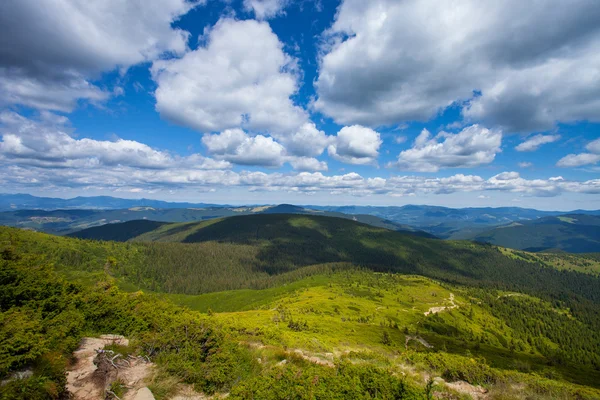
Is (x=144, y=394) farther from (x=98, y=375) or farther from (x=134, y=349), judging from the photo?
(x=134, y=349)

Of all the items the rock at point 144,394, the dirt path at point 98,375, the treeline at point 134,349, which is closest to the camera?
the treeline at point 134,349

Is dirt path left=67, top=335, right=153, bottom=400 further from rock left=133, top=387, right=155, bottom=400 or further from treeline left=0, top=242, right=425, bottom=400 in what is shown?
treeline left=0, top=242, right=425, bottom=400

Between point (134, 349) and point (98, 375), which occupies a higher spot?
point (98, 375)

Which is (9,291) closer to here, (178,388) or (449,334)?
(178,388)

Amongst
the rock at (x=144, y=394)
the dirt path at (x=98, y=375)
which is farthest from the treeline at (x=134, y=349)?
the rock at (x=144, y=394)

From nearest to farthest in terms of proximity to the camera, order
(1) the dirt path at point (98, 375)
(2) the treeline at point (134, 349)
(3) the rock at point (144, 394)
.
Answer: (2) the treeline at point (134, 349) < (3) the rock at point (144, 394) < (1) the dirt path at point (98, 375)

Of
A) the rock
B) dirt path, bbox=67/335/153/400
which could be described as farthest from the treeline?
the rock

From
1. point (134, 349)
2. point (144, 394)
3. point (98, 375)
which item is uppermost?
point (98, 375)

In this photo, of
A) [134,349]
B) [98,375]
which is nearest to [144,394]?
[98,375]

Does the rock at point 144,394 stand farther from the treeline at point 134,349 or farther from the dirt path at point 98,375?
the treeline at point 134,349
